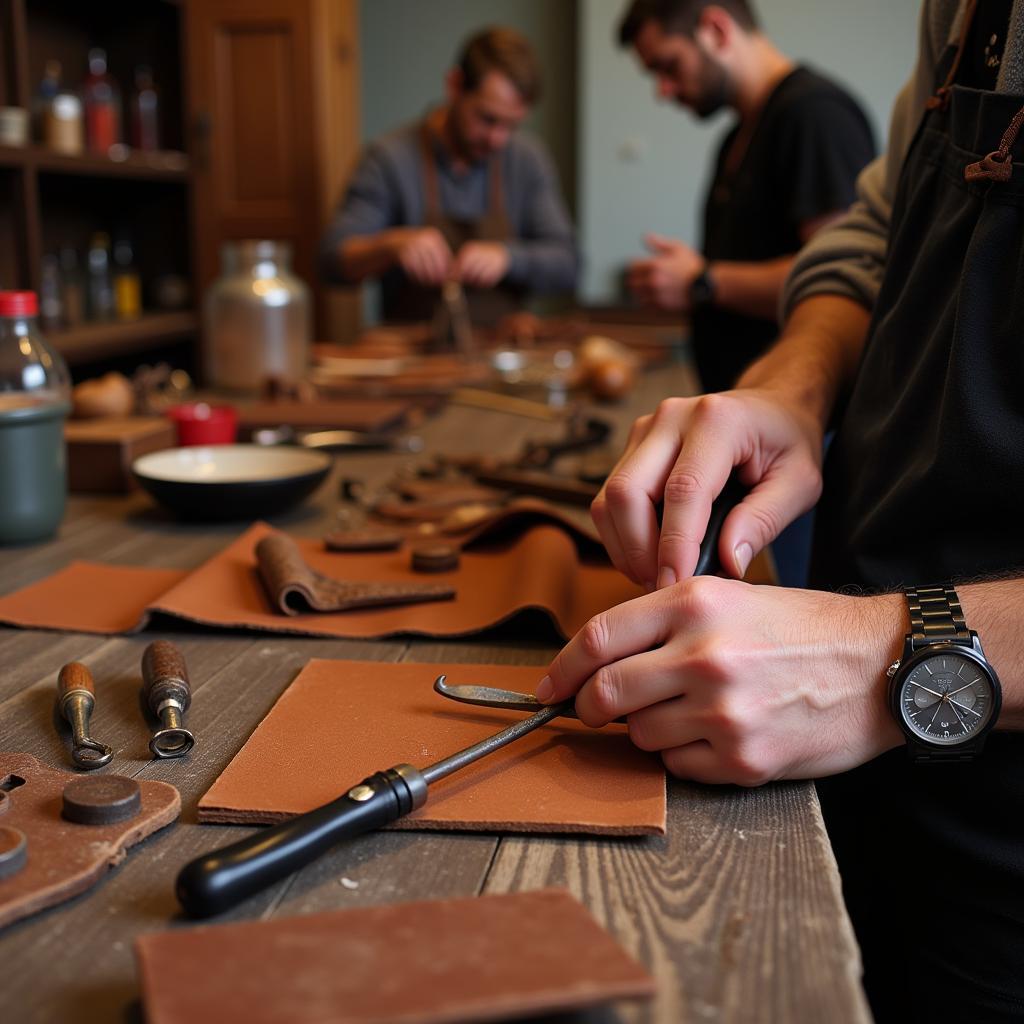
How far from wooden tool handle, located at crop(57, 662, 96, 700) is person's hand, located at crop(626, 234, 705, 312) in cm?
226

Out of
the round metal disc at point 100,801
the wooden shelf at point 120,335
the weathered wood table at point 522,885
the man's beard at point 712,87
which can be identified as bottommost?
the weathered wood table at point 522,885

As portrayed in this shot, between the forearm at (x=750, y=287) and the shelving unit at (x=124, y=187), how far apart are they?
6.69ft

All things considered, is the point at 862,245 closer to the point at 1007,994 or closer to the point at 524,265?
the point at 1007,994

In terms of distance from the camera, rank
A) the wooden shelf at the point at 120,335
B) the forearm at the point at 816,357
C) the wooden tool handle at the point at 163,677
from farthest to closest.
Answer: the wooden shelf at the point at 120,335
the forearm at the point at 816,357
the wooden tool handle at the point at 163,677

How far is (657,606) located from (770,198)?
7.48ft

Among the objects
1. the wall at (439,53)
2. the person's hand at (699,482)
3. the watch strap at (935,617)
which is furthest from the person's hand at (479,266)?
the wall at (439,53)

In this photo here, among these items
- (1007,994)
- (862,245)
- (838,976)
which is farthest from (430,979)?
(862,245)

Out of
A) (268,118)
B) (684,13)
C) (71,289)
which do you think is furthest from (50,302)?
(268,118)

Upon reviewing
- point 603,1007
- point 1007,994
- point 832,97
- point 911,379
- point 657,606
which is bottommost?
point 1007,994

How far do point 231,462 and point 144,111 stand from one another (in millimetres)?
3509

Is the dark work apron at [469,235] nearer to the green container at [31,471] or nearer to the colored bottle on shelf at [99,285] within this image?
the colored bottle on shelf at [99,285]

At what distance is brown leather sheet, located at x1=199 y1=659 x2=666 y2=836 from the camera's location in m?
0.69

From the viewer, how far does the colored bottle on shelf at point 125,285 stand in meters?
4.47

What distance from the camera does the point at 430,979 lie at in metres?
0.51
